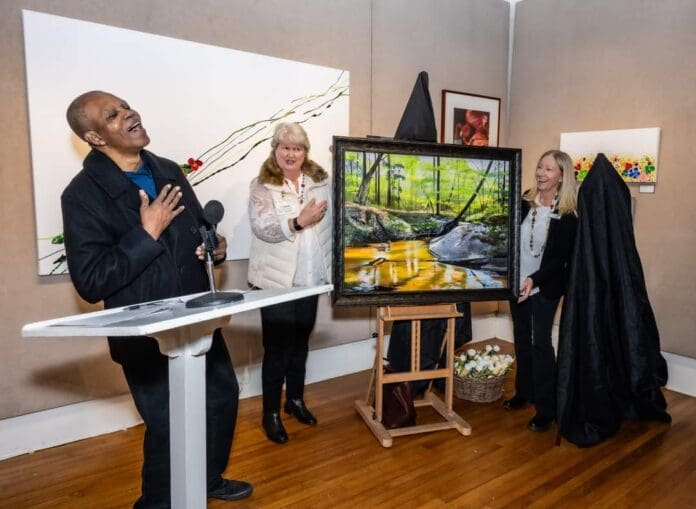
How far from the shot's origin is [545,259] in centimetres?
289

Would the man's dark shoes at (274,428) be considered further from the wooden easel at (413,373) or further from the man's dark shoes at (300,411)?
the wooden easel at (413,373)

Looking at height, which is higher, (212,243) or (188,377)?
(212,243)

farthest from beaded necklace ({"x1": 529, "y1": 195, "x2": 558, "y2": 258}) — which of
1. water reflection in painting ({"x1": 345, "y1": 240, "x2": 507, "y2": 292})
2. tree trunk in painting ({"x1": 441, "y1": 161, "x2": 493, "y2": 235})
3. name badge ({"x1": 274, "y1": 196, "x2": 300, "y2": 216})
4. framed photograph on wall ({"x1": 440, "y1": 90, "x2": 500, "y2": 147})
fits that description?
name badge ({"x1": 274, "y1": 196, "x2": 300, "y2": 216})

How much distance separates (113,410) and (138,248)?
1.55m

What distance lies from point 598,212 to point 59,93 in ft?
8.85

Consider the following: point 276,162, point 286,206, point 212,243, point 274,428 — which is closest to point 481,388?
point 274,428

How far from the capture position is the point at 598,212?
2738 millimetres

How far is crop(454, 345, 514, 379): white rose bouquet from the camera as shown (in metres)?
3.29

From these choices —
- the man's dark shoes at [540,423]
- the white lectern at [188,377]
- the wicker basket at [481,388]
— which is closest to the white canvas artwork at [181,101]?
the white lectern at [188,377]

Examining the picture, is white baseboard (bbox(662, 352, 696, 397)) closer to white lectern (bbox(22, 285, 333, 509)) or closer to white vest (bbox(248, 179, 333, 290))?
white vest (bbox(248, 179, 333, 290))

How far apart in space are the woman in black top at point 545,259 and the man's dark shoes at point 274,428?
135 cm

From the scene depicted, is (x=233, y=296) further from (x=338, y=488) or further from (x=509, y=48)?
(x=509, y=48)

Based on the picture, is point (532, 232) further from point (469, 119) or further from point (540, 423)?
point (469, 119)

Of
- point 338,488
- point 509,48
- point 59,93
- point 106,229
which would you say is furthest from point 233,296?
point 509,48
